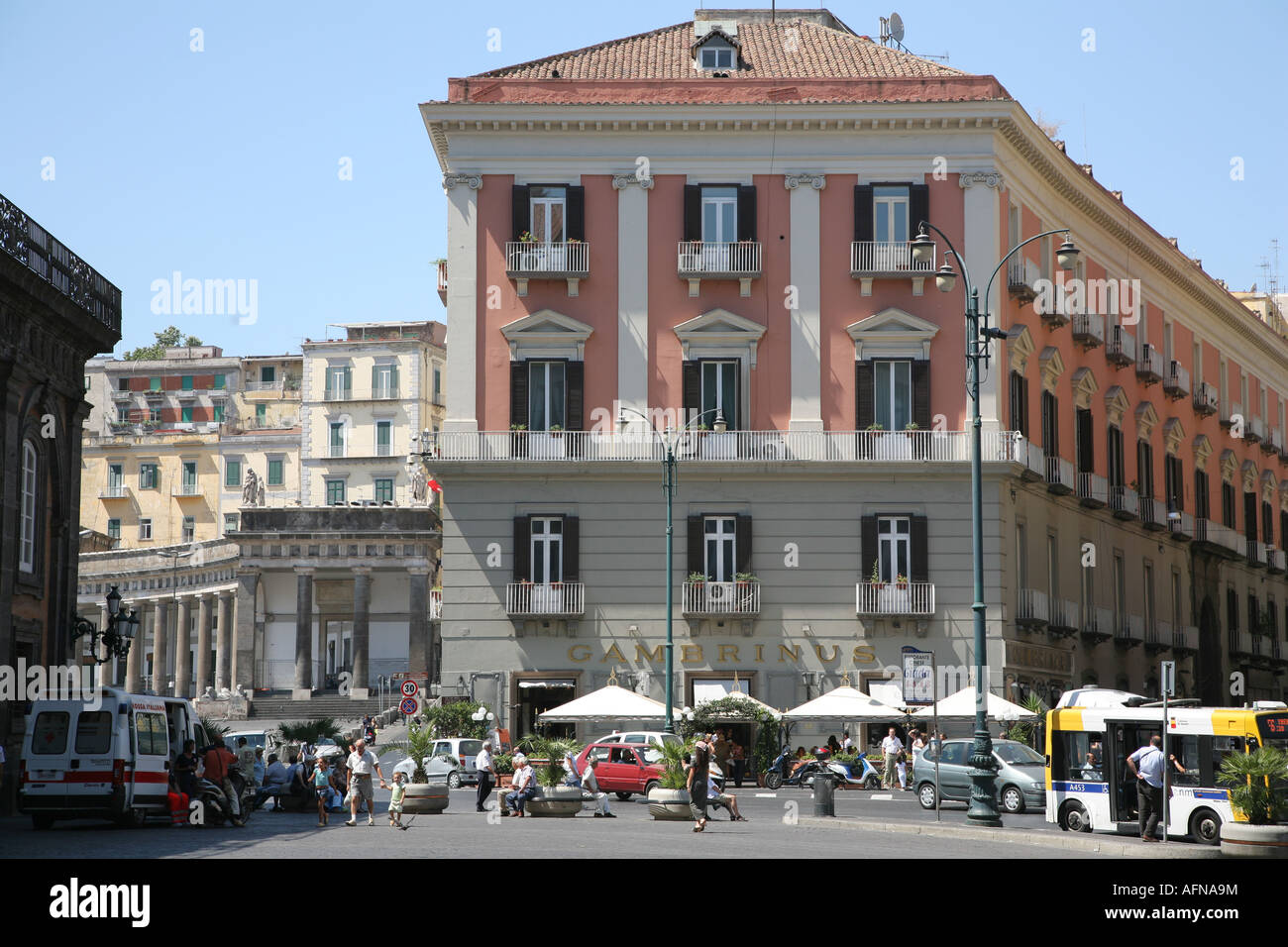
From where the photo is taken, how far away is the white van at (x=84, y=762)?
30.1 metres

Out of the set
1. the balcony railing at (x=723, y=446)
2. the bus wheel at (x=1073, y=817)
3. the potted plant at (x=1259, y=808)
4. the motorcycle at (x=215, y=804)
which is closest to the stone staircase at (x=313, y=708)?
the balcony railing at (x=723, y=446)

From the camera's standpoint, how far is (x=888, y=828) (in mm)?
29797

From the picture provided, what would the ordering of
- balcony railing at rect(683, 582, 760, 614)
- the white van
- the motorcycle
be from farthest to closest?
balcony railing at rect(683, 582, 760, 614) → the motorcycle → the white van

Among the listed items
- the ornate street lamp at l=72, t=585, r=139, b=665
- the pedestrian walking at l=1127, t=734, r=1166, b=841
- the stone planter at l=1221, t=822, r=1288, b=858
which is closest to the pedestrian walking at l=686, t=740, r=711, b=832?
the pedestrian walking at l=1127, t=734, r=1166, b=841

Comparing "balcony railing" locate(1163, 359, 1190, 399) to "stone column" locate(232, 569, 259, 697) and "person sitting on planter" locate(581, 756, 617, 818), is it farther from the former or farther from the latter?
"stone column" locate(232, 569, 259, 697)

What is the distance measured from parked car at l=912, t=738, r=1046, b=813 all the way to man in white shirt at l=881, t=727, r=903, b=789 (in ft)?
22.6

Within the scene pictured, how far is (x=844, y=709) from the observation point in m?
42.9

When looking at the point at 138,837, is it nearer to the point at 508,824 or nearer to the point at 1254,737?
the point at 508,824

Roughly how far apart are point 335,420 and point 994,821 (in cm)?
7407

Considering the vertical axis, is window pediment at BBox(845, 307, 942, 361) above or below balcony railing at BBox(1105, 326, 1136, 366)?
below

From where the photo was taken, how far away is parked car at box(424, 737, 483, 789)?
45.5 meters

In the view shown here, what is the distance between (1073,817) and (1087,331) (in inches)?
1010

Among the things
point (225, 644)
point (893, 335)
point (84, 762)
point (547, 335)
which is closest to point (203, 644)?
point (225, 644)
